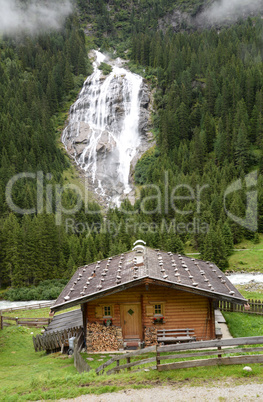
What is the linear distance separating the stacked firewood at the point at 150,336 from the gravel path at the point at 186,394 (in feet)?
29.0

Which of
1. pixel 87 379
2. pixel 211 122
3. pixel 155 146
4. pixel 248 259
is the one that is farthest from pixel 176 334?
pixel 155 146

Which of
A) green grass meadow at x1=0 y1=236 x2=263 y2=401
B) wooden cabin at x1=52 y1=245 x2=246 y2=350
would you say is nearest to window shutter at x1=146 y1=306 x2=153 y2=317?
wooden cabin at x1=52 y1=245 x2=246 y2=350

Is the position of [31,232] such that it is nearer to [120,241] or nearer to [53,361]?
[120,241]

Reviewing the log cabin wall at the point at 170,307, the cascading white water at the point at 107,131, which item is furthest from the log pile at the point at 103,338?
the cascading white water at the point at 107,131

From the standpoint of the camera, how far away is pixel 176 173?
91.6m

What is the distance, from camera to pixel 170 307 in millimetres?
20078

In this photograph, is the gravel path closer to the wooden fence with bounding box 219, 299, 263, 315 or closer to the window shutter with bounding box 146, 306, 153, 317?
the window shutter with bounding box 146, 306, 153, 317

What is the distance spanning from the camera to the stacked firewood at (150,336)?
1966 centimetres

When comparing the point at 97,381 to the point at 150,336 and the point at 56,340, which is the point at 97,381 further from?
the point at 56,340

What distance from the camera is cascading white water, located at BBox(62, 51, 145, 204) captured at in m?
114

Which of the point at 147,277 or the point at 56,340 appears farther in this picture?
the point at 56,340

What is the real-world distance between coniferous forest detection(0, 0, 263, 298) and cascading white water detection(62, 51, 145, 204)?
6.23 m

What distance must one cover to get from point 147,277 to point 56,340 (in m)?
7.54

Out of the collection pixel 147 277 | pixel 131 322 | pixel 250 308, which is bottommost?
pixel 250 308
